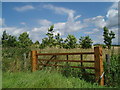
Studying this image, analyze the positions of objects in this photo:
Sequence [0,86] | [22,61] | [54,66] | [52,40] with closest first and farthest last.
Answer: [0,86] < [54,66] < [22,61] < [52,40]

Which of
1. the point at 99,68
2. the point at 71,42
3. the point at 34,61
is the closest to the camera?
the point at 99,68

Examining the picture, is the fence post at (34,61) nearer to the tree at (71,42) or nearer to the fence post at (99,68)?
the fence post at (99,68)

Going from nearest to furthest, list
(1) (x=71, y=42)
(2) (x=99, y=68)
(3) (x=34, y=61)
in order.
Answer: (2) (x=99, y=68), (3) (x=34, y=61), (1) (x=71, y=42)

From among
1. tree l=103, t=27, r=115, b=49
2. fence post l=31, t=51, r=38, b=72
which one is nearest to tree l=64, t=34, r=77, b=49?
tree l=103, t=27, r=115, b=49

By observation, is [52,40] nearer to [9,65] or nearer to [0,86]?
[9,65]

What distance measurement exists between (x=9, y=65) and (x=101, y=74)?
17.7 ft

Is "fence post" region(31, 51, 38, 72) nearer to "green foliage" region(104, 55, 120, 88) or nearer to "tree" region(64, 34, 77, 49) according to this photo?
"green foliage" region(104, 55, 120, 88)

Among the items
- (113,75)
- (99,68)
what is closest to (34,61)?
(99,68)

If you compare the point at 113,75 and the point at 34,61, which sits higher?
the point at 34,61

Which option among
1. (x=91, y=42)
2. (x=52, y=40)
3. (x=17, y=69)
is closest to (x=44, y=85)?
(x=17, y=69)

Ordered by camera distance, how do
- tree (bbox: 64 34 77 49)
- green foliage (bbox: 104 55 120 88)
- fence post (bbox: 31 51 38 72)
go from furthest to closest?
tree (bbox: 64 34 77 49)
fence post (bbox: 31 51 38 72)
green foliage (bbox: 104 55 120 88)

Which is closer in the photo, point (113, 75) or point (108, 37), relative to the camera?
point (113, 75)

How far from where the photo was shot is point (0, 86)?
187 inches

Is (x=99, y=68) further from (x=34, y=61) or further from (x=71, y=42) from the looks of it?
(x=71, y=42)
